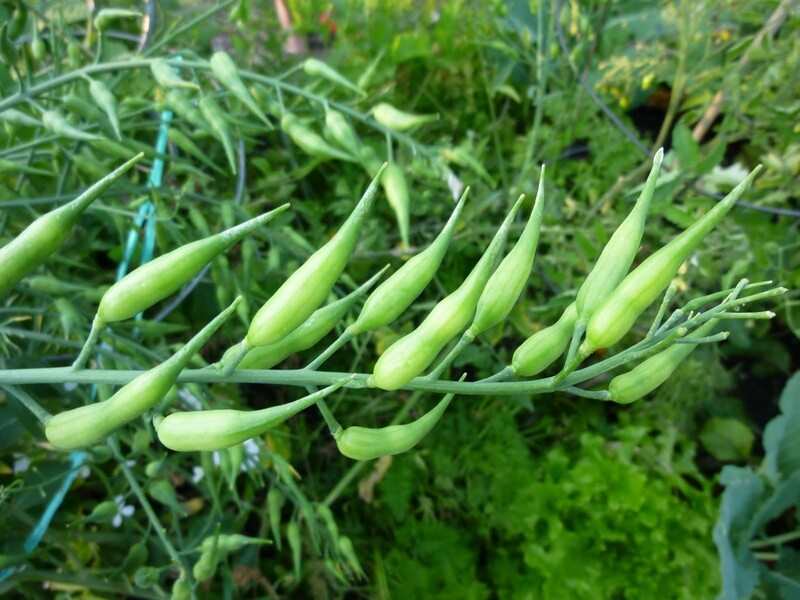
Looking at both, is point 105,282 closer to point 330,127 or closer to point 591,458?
point 330,127

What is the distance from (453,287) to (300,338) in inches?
26.8

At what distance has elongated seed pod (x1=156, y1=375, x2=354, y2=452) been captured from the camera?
1.21ft

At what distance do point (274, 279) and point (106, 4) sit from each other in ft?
1.65

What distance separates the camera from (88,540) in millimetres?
861

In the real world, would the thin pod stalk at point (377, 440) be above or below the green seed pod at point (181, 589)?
above

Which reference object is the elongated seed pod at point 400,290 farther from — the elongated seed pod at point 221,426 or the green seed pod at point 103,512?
the green seed pod at point 103,512

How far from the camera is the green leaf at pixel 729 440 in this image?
127 centimetres

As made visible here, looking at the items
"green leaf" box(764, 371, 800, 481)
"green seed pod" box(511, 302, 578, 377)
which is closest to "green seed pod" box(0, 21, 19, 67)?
"green seed pod" box(511, 302, 578, 377)

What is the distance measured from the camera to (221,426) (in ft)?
1.21

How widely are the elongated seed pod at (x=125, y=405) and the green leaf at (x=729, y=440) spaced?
117 cm

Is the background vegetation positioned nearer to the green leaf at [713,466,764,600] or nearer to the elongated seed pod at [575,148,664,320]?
the green leaf at [713,466,764,600]

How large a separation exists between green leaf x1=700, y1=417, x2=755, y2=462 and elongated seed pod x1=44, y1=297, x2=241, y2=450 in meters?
1.17

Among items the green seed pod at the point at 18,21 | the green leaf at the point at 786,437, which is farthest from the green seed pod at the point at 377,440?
the green leaf at the point at 786,437

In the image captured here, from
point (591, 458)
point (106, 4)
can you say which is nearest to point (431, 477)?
point (591, 458)
